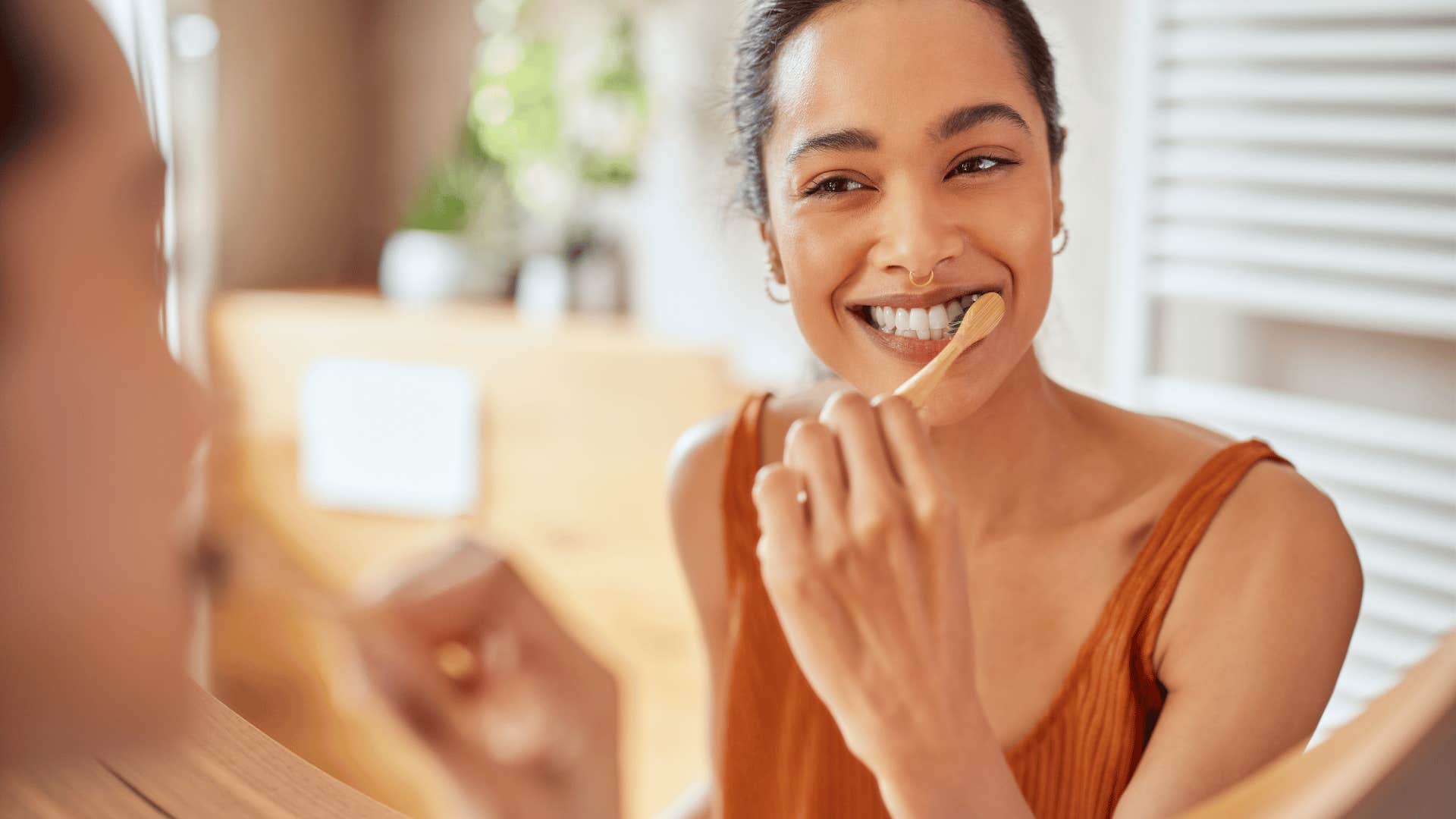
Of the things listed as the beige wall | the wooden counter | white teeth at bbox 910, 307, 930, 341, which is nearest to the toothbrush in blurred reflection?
white teeth at bbox 910, 307, 930, 341

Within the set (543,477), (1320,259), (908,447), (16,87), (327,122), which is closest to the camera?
(16,87)

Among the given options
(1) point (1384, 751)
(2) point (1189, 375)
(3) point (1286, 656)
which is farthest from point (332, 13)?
(1) point (1384, 751)

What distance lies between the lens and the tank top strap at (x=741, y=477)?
21.5 inches

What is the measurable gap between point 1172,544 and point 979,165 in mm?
143

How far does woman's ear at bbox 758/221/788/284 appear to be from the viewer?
41 cm

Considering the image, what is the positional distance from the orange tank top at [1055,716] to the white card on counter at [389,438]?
1.13 metres

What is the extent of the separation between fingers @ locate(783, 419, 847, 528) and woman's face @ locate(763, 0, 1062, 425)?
100 millimetres

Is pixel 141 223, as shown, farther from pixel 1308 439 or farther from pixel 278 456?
pixel 278 456

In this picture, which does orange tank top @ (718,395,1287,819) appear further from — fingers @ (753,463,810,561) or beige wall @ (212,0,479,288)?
beige wall @ (212,0,479,288)

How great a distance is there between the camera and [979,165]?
332mm

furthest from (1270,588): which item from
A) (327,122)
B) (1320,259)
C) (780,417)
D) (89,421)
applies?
(327,122)

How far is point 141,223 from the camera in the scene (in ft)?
0.48

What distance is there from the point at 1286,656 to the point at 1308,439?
0.65m

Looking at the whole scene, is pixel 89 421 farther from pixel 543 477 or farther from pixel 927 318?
pixel 543 477
